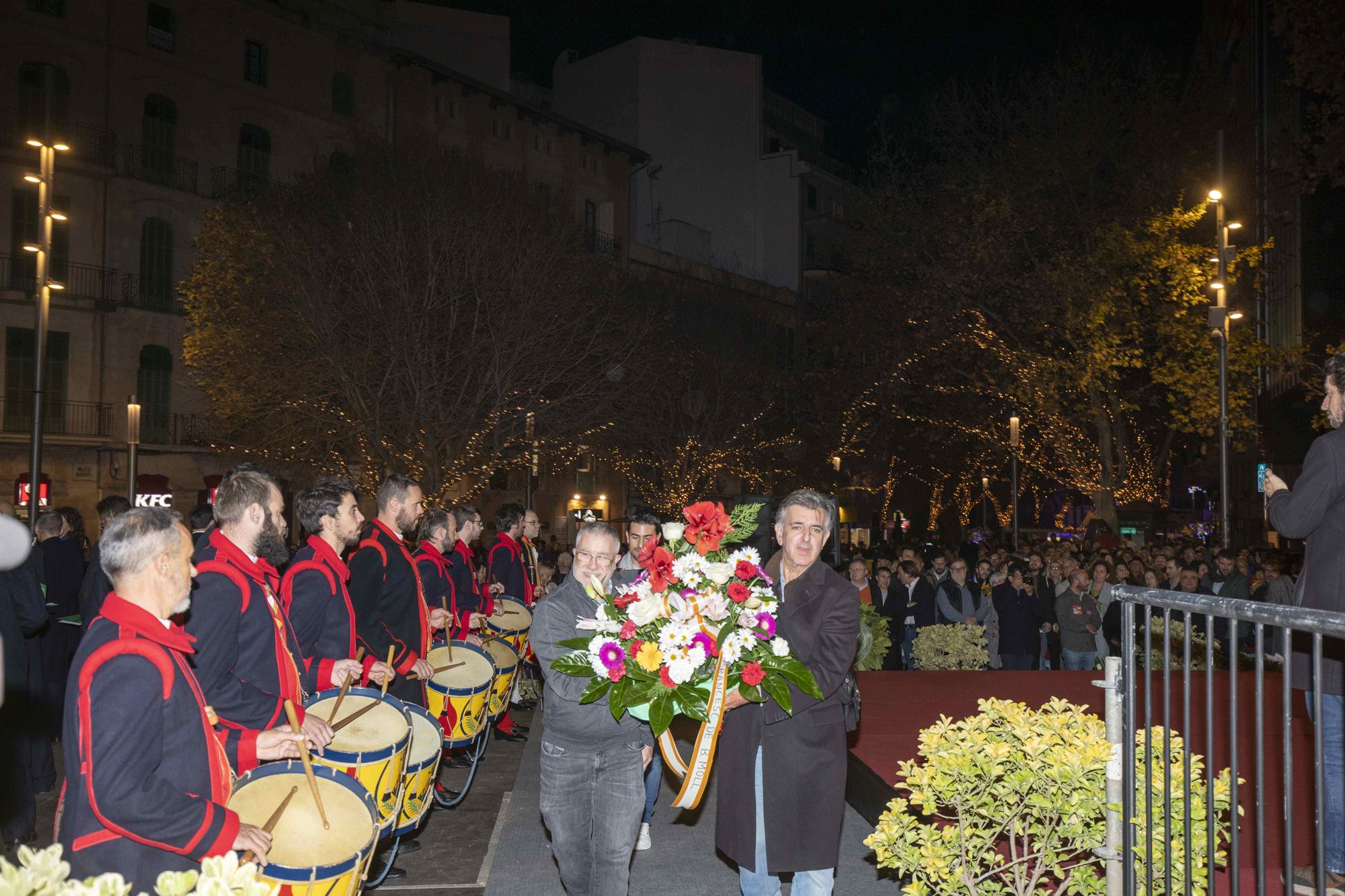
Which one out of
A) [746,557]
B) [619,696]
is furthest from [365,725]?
[746,557]

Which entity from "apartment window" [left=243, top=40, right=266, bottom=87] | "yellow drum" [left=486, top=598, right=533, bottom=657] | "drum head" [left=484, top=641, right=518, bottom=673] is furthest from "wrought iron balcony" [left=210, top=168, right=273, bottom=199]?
"drum head" [left=484, top=641, right=518, bottom=673]

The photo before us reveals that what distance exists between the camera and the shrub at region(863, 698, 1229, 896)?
4086 mm

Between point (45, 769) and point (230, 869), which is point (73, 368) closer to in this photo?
point (45, 769)

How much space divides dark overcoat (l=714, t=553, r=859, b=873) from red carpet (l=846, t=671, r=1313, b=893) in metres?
1.16

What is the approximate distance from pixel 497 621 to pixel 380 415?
13.9 m

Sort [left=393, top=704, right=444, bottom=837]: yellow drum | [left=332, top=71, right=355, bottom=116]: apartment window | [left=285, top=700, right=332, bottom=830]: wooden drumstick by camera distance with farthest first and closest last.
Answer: [left=332, top=71, right=355, bottom=116]: apartment window → [left=393, top=704, right=444, bottom=837]: yellow drum → [left=285, top=700, right=332, bottom=830]: wooden drumstick

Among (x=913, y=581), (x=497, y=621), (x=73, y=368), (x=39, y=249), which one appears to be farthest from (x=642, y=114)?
(x=497, y=621)

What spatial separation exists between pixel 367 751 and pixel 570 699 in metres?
0.95

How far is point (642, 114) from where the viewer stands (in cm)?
5238

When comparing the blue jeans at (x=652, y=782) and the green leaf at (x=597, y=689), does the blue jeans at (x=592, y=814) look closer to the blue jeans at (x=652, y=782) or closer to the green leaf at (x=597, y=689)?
the green leaf at (x=597, y=689)

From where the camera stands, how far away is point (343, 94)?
123 feet

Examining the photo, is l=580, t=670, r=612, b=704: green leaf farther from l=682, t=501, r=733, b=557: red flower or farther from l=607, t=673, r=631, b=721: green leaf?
l=682, t=501, r=733, b=557: red flower

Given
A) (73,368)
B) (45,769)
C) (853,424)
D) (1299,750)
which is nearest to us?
(1299,750)

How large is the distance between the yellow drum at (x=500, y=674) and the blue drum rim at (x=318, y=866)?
3.90 metres
